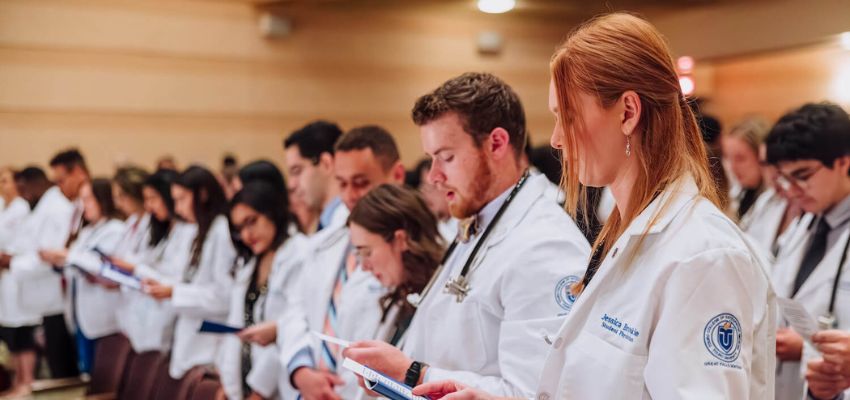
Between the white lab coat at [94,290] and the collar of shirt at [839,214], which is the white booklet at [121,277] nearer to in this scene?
the white lab coat at [94,290]

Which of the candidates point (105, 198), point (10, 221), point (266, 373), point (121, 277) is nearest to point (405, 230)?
point (266, 373)

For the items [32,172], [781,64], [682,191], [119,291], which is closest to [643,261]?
[682,191]

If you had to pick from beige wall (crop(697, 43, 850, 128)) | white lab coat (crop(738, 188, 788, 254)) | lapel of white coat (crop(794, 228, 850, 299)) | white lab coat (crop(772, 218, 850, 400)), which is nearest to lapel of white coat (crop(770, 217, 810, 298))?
white lab coat (crop(772, 218, 850, 400))

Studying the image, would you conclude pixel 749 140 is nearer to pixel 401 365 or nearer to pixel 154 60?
pixel 401 365

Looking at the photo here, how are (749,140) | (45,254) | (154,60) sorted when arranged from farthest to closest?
(154,60)
(45,254)
(749,140)

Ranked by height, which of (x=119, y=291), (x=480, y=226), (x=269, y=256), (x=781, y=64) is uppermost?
(x=781, y=64)

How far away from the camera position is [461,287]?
1.84 m

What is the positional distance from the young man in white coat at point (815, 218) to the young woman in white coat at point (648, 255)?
1.16 m

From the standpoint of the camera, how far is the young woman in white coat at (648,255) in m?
1.12

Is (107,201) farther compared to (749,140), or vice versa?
(107,201)

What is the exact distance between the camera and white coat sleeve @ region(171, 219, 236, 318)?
3832mm

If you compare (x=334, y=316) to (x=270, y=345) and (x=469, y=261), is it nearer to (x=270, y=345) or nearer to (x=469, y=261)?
(x=270, y=345)

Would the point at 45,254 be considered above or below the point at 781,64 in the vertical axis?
below

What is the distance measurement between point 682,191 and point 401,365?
827mm
